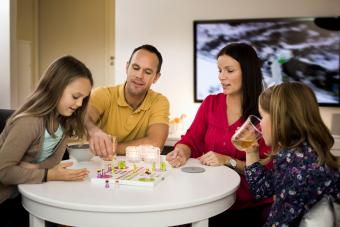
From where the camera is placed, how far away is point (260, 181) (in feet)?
4.85

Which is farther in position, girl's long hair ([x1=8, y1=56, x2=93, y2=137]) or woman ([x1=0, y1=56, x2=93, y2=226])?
girl's long hair ([x1=8, y1=56, x2=93, y2=137])

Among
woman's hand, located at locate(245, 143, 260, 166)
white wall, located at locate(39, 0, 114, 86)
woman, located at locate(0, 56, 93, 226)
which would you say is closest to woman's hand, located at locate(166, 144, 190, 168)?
woman's hand, located at locate(245, 143, 260, 166)

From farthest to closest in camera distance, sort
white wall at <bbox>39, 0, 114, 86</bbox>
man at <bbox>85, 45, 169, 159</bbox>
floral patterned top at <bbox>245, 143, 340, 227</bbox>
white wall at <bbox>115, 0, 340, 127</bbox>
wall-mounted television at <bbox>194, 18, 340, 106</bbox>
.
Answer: white wall at <bbox>39, 0, 114, 86</bbox>
white wall at <bbox>115, 0, 340, 127</bbox>
wall-mounted television at <bbox>194, 18, 340, 106</bbox>
man at <bbox>85, 45, 169, 159</bbox>
floral patterned top at <bbox>245, 143, 340, 227</bbox>

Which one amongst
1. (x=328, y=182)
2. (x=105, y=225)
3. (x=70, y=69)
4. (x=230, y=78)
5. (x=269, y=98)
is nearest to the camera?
(x=105, y=225)

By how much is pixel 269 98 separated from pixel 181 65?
2.63 m

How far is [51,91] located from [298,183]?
1.06 metres

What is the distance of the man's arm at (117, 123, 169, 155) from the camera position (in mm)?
2091

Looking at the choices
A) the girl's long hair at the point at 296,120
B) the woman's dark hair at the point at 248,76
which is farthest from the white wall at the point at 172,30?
the girl's long hair at the point at 296,120

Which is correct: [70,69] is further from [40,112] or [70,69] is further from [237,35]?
[237,35]

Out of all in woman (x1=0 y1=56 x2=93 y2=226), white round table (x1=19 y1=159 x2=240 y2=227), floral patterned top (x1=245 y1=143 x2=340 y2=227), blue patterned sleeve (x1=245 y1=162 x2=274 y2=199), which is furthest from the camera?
blue patterned sleeve (x1=245 y1=162 x2=274 y2=199)

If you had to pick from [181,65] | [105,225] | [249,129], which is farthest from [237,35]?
[105,225]

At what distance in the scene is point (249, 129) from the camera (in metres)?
1.49

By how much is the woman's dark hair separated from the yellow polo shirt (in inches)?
22.1

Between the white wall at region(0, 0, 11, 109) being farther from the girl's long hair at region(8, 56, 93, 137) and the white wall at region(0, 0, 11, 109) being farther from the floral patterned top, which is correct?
the floral patterned top
